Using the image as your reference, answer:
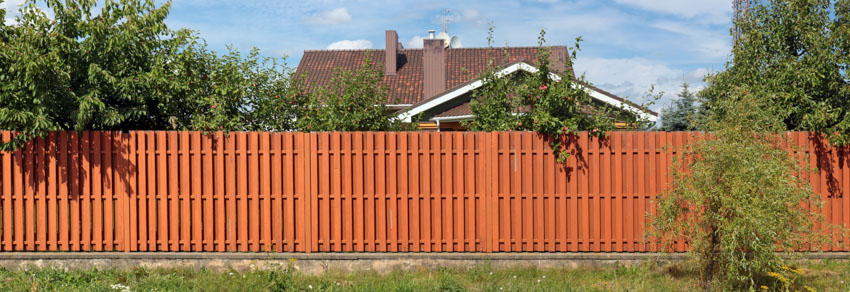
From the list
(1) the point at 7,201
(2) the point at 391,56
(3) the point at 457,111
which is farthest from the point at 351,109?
(2) the point at 391,56

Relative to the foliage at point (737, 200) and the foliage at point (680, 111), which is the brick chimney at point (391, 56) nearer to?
the foliage at point (680, 111)

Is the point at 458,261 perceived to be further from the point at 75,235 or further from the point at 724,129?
the point at 75,235

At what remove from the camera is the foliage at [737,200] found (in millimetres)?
6539

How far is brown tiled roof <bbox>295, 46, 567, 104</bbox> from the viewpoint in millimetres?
24312

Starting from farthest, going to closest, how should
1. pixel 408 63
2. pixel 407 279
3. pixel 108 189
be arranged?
pixel 408 63 < pixel 108 189 < pixel 407 279

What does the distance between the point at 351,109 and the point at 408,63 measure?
1738cm

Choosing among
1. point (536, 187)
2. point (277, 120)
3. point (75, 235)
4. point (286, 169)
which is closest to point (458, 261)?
point (536, 187)

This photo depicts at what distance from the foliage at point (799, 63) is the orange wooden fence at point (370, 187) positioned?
39 cm

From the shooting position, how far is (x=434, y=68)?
73.0ft

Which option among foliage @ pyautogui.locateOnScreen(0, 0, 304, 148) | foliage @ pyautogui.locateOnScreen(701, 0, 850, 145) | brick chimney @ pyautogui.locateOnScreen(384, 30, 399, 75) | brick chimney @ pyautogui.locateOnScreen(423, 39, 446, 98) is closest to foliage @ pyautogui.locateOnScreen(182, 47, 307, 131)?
foliage @ pyautogui.locateOnScreen(0, 0, 304, 148)

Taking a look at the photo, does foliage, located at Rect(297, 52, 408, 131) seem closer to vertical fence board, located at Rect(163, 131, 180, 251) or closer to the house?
vertical fence board, located at Rect(163, 131, 180, 251)

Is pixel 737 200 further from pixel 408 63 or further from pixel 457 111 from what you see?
pixel 408 63

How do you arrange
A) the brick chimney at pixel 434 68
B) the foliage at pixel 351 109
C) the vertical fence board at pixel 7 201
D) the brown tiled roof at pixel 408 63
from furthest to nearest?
the brown tiled roof at pixel 408 63 → the brick chimney at pixel 434 68 → the foliage at pixel 351 109 → the vertical fence board at pixel 7 201

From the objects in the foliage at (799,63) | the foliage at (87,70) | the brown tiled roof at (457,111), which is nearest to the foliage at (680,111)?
the brown tiled roof at (457,111)
